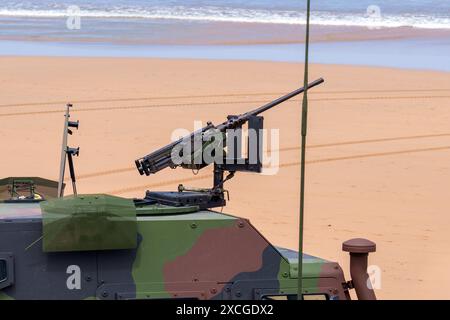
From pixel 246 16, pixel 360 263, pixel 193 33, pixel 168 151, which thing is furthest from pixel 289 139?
pixel 246 16

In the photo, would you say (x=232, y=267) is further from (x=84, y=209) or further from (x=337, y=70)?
(x=337, y=70)

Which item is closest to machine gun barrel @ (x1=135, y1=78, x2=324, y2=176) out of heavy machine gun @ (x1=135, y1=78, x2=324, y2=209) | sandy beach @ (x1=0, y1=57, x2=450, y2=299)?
heavy machine gun @ (x1=135, y1=78, x2=324, y2=209)

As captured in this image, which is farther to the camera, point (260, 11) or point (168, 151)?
point (260, 11)

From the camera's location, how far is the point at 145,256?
24.9ft

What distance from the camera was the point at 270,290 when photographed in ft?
25.3

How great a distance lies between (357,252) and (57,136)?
1594 cm

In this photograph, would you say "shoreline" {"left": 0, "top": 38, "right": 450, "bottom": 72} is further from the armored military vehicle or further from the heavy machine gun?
the armored military vehicle

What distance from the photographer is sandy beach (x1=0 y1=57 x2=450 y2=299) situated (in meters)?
15.9

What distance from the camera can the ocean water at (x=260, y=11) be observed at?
55281mm

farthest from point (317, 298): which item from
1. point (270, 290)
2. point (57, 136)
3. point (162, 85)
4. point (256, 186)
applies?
point (162, 85)

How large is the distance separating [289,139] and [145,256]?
52.5ft

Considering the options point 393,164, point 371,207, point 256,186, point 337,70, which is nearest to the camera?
point 371,207

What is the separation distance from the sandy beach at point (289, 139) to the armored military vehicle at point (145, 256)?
5.17 m

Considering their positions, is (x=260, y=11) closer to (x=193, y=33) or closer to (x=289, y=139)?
(x=193, y=33)
